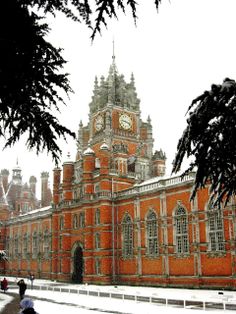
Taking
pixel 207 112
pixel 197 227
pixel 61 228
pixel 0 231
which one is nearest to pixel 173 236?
pixel 197 227

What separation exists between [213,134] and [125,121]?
52.2 m

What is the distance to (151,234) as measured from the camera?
139 ft

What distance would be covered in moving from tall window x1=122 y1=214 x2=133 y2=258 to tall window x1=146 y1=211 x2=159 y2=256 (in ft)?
9.35

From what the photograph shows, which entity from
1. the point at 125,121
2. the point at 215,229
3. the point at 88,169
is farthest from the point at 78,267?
the point at 215,229

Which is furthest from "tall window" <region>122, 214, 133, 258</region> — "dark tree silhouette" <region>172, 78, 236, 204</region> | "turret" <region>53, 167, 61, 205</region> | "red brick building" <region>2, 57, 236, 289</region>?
"dark tree silhouette" <region>172, 78, 236, 204</region>

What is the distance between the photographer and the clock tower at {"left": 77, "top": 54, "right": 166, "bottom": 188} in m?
55.2

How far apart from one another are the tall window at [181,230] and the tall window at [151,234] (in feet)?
10.2

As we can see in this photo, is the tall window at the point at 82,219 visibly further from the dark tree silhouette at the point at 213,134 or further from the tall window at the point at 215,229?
the dark tree silhouette at the point at 213,134

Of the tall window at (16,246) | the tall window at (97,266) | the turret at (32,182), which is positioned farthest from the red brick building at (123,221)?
the turret at (32,182)

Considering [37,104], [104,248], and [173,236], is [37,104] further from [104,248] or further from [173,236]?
[104,248]

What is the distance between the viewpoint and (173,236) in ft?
129

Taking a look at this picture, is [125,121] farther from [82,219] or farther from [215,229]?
[215,229]

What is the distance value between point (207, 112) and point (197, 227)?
32374 mm

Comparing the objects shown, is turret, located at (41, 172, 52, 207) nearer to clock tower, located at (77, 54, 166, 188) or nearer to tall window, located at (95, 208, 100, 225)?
clock tower, located at (77, 54, 166, 188)
